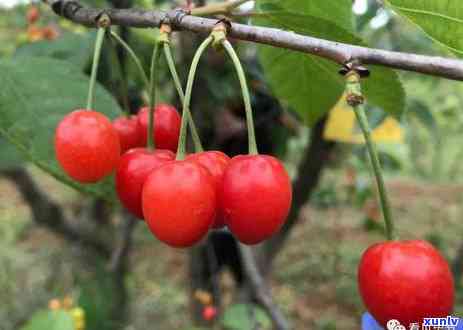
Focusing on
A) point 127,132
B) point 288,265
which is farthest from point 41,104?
point 288,265

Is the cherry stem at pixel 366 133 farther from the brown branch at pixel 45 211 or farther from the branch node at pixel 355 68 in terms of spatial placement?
the brown branch at pixel 45 211

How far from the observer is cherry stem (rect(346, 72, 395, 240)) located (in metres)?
0.75

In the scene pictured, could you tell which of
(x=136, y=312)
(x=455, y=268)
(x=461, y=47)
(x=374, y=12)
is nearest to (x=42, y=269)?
(x=136, y=312)

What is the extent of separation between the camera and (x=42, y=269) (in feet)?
16.7

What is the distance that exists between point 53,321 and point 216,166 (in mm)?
1155

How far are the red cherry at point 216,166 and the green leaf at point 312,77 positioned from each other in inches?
11.2

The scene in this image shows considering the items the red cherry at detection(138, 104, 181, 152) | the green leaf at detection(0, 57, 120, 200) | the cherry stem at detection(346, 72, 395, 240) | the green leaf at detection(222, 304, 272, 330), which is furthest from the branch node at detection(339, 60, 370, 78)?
the green leaf at detection(222, 304, 272, 330)

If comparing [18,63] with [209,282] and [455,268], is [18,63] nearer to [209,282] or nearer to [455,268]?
[209,282]

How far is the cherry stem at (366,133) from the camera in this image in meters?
0.75

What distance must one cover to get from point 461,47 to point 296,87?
49 cm

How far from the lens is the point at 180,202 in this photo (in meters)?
0.78

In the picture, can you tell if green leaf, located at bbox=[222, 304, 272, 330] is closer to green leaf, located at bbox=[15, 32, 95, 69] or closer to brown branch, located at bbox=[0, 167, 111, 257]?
green leaf, located at bbox=[15, 32, 95, 69]

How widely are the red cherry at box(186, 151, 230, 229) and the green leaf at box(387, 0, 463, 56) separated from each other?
347mm

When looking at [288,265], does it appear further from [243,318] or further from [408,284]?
[408,284]
